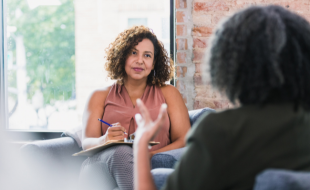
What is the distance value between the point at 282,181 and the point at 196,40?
1.73 meters

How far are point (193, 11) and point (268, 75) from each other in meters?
1.64

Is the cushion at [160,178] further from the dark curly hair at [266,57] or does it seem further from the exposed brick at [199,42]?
the exposed brick at [199,42]

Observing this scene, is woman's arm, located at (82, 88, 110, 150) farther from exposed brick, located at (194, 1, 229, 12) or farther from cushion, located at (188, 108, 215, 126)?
exposed brick, located at (194, 1, 229, 12)

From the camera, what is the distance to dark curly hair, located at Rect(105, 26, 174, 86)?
192 cm

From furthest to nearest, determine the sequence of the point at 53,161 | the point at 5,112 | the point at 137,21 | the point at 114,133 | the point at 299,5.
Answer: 1. the point at 5,112
2. the point at 137,21
3. the point at 299,5
4. the point at 53,161
5. the point at 114,133

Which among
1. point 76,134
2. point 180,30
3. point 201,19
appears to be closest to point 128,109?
point 76,134

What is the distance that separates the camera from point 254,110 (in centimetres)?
62

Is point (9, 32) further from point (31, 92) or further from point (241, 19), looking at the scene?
point (241, 19)

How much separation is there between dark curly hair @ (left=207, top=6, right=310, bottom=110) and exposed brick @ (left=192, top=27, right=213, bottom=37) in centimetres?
152

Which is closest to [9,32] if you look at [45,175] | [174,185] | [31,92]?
[31,92]

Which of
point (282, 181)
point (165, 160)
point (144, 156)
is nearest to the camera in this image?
point (282, 181)

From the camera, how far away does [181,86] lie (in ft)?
7.20

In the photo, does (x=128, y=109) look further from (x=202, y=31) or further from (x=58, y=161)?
Answer: (x=202, y=31)

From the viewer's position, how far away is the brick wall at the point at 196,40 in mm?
2145
